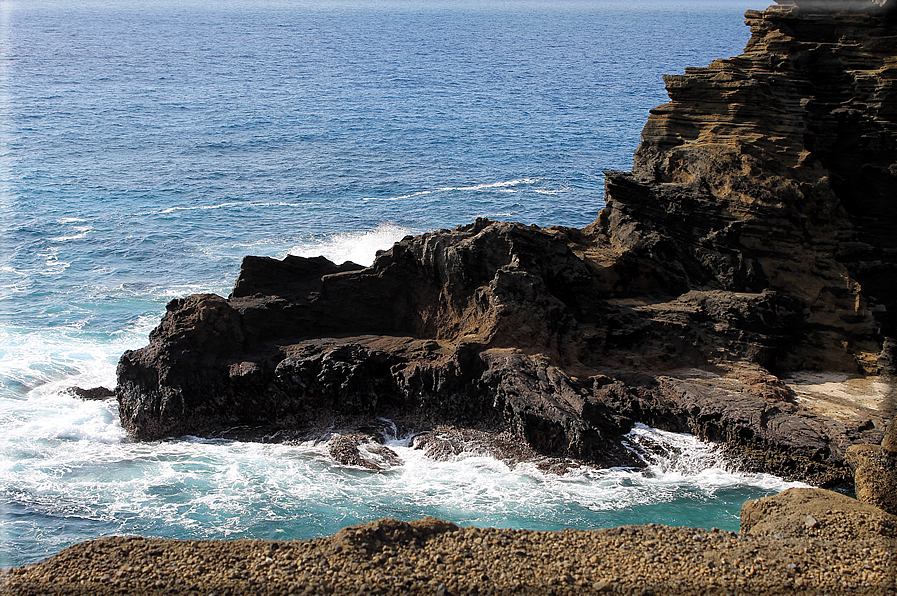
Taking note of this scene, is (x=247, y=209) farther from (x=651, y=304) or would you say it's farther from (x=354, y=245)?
(x=651, y=304)

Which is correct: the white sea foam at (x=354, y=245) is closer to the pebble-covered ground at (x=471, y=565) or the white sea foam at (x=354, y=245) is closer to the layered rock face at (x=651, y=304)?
the layered rock face at (x=651, y=304)

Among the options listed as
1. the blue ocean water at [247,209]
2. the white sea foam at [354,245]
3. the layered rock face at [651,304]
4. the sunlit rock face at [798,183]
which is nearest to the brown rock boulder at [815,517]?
the blue ocean water at [247,209]

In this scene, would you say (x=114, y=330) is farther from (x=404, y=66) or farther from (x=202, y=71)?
(x=404, y=66)

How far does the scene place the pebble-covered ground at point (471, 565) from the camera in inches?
509

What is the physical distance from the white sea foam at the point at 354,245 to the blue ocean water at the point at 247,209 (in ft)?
0.49

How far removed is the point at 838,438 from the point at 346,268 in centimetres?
1414

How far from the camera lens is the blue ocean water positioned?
17.8 m

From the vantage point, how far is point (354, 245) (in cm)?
3738

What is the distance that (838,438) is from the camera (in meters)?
18.5

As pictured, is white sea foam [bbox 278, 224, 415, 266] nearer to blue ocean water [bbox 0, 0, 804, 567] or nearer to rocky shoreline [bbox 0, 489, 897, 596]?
blue ocean water [bbox 0, 0, 804, 567]

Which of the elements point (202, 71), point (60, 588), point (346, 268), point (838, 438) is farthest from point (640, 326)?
point (202, 71)

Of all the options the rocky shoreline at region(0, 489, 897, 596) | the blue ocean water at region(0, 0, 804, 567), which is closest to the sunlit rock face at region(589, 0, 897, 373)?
the blue ocean water at region(0, 0, 804, 567)

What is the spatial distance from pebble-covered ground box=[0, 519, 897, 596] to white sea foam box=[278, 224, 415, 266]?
22060mm

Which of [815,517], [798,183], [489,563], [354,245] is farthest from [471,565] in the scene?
[354,245]
